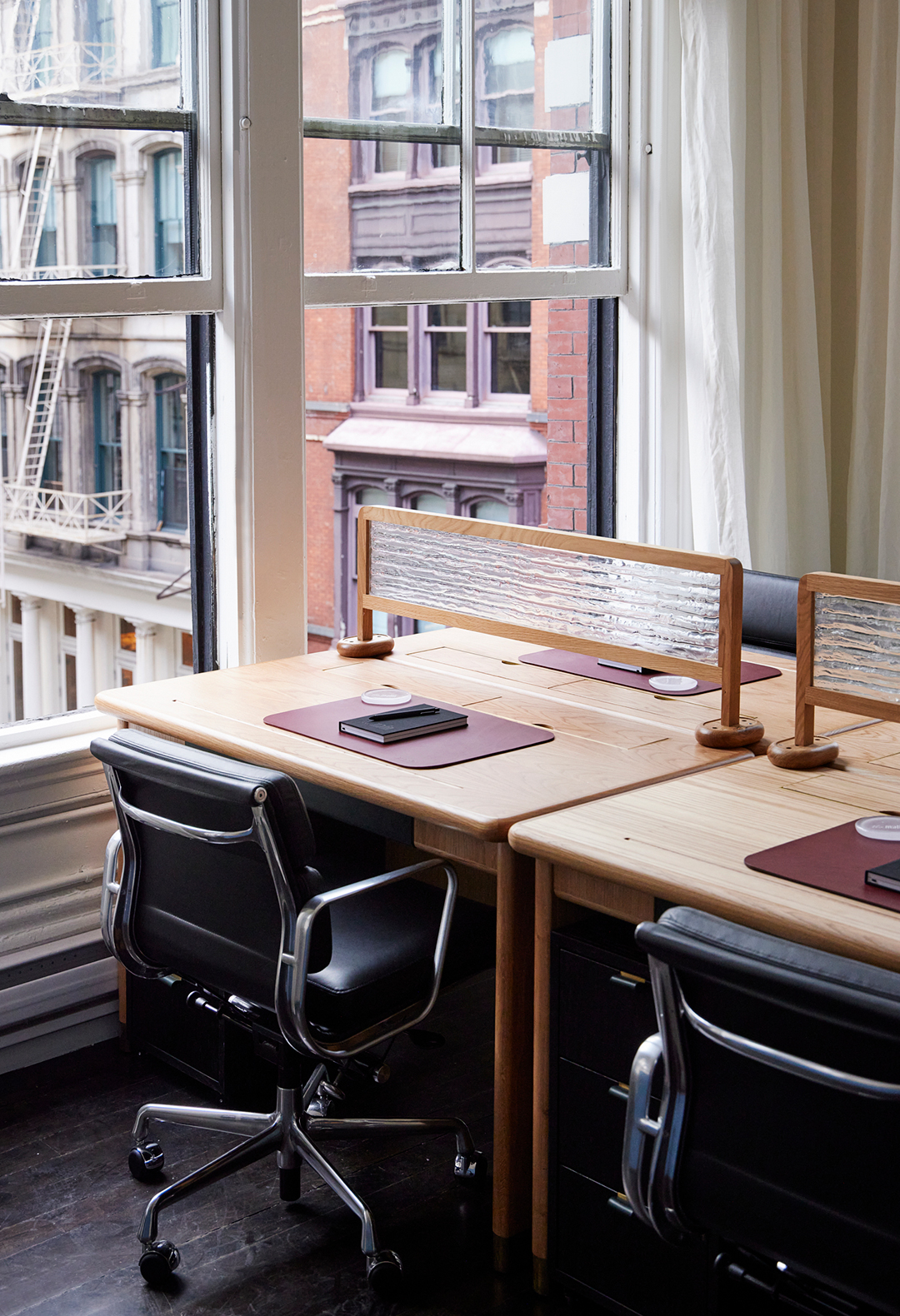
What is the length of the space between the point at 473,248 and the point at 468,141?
24 cm

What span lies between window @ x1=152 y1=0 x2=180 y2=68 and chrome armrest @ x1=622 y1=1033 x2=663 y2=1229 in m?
2.17

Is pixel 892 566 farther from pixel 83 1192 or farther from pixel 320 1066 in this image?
pixel 83 1192

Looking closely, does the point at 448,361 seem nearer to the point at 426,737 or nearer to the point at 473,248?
the point at 473,248

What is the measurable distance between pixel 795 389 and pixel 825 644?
5.20 feet

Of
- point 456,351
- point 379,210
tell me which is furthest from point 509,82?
point 456,351

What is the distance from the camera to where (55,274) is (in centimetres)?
265

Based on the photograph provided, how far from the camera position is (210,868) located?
2010mm

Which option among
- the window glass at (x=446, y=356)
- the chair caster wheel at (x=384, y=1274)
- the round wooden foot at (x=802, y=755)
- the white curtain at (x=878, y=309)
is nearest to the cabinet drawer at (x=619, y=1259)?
the chair caster wheel at (x=384, y=1274)

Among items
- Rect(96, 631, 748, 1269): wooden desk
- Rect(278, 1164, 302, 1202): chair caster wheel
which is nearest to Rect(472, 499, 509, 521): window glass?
Rect(96, 631, 748, 1269): wooden desk

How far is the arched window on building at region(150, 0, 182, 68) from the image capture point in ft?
8.95

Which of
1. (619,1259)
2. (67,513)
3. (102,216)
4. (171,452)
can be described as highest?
(102,216)

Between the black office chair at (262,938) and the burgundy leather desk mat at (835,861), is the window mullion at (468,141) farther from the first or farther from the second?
the burgundy leather desk mat at (835,861)

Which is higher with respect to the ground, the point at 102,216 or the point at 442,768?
the point at 102,216

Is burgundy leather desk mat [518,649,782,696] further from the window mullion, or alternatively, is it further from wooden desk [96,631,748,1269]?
the window mullion
